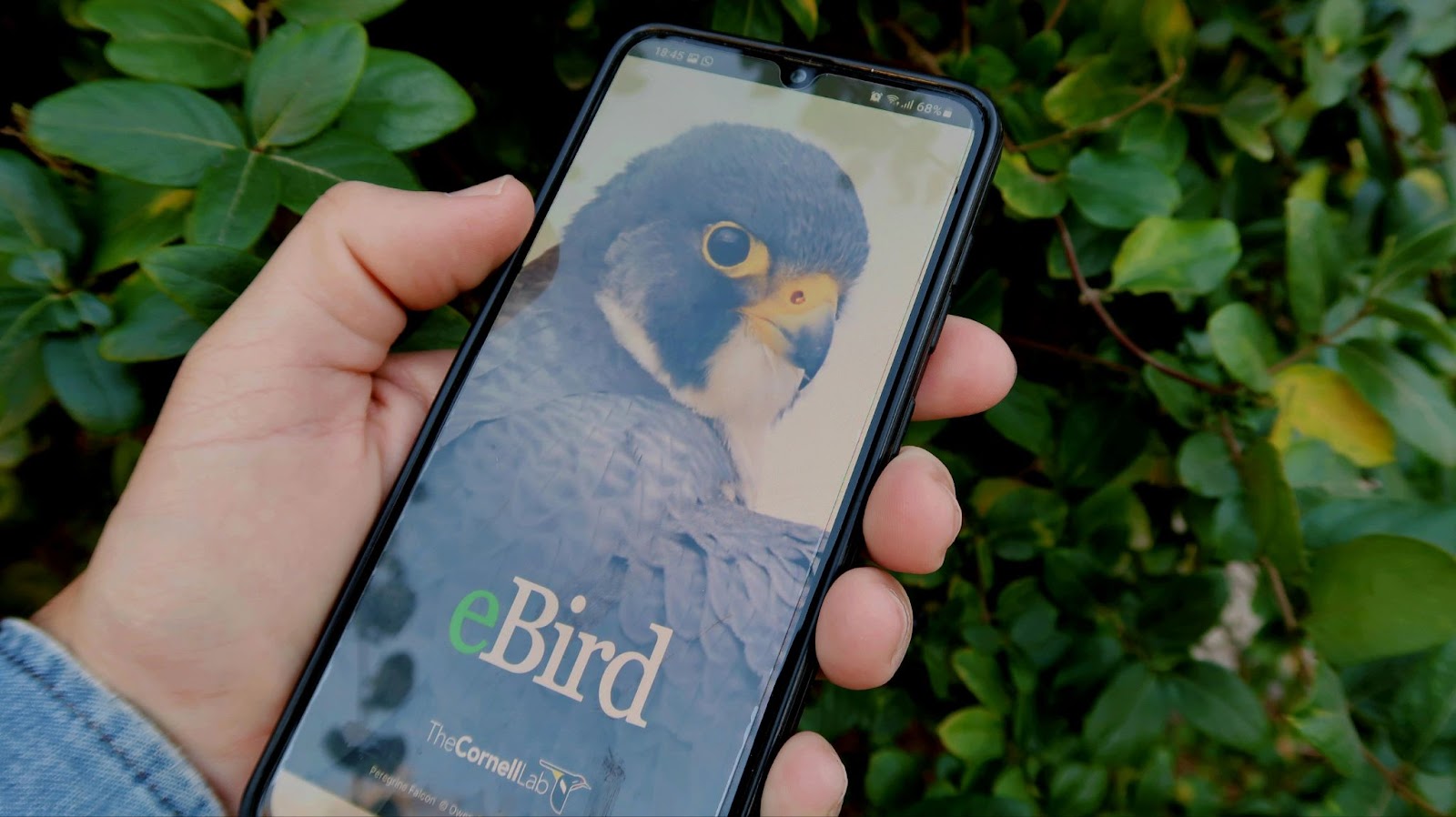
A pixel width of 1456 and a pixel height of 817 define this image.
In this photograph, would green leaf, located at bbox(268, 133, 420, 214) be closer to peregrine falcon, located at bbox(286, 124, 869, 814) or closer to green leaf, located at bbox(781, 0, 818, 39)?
peregrine falcon, located at bbox(286, 124, 869, 814)

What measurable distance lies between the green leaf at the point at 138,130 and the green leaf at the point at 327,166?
0.04 metres

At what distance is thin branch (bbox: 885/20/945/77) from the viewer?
0.90 meters

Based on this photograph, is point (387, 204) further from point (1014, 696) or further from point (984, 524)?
point (1014, 696)

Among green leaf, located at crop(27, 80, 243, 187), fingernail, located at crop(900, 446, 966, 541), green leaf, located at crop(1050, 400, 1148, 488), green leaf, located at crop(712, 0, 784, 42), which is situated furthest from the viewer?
green leaf, located at crop(1050, 400, 1148, 488)

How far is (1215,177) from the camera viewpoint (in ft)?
3.25

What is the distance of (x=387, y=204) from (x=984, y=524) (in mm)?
670

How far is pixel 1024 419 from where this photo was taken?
0.88 meters

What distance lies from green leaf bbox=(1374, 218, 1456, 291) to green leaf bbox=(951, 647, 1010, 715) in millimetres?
510

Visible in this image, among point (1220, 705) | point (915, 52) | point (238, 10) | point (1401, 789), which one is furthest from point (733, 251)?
point (1401, 789)

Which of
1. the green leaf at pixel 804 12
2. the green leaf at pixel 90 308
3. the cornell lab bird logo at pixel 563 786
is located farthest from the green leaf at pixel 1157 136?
the green leaf at pixel 90 308

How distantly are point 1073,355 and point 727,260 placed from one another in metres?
0.41

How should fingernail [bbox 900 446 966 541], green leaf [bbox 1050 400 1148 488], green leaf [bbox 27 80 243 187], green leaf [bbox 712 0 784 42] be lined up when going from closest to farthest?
green leaf [bbox 27 80 243 187] → fingernail [bbox 900 446 966 541] → green leaf [bbox 712 0 784 42] → green leaf [bbox 1050 400 1148 488]

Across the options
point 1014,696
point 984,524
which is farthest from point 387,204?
point 1014,696

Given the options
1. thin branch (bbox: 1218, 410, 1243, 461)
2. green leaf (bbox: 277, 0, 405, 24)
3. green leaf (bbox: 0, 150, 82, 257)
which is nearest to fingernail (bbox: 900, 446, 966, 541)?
thin branch (bbox: 1218, 410, 1243, 461)
